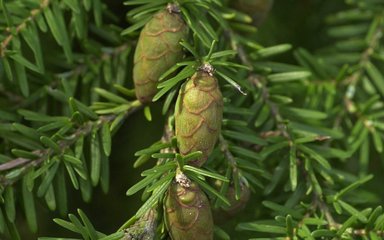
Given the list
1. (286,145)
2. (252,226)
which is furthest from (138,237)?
(286,145)

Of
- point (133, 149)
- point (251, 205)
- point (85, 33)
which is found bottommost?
point (251, 205)

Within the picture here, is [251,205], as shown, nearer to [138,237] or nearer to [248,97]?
[248,97]

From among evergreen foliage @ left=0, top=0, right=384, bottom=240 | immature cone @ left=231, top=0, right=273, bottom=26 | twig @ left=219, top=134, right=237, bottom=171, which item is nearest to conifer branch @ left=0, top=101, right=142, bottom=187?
evergreen foliage @ left=0, top=0, right=384, bottom=240

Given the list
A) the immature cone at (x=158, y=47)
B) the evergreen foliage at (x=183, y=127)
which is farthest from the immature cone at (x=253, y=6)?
the immature cone at (x=158, y=47)

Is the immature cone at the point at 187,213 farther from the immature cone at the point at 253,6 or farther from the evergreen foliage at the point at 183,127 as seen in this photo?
the immature cone at the point at 253,6

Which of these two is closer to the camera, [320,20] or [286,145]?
[286,145]

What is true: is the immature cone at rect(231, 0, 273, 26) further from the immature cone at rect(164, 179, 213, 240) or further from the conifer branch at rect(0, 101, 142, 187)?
the immature cone at rect(164, 179, 213, 240)

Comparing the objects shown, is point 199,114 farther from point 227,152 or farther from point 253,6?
point 253,6
